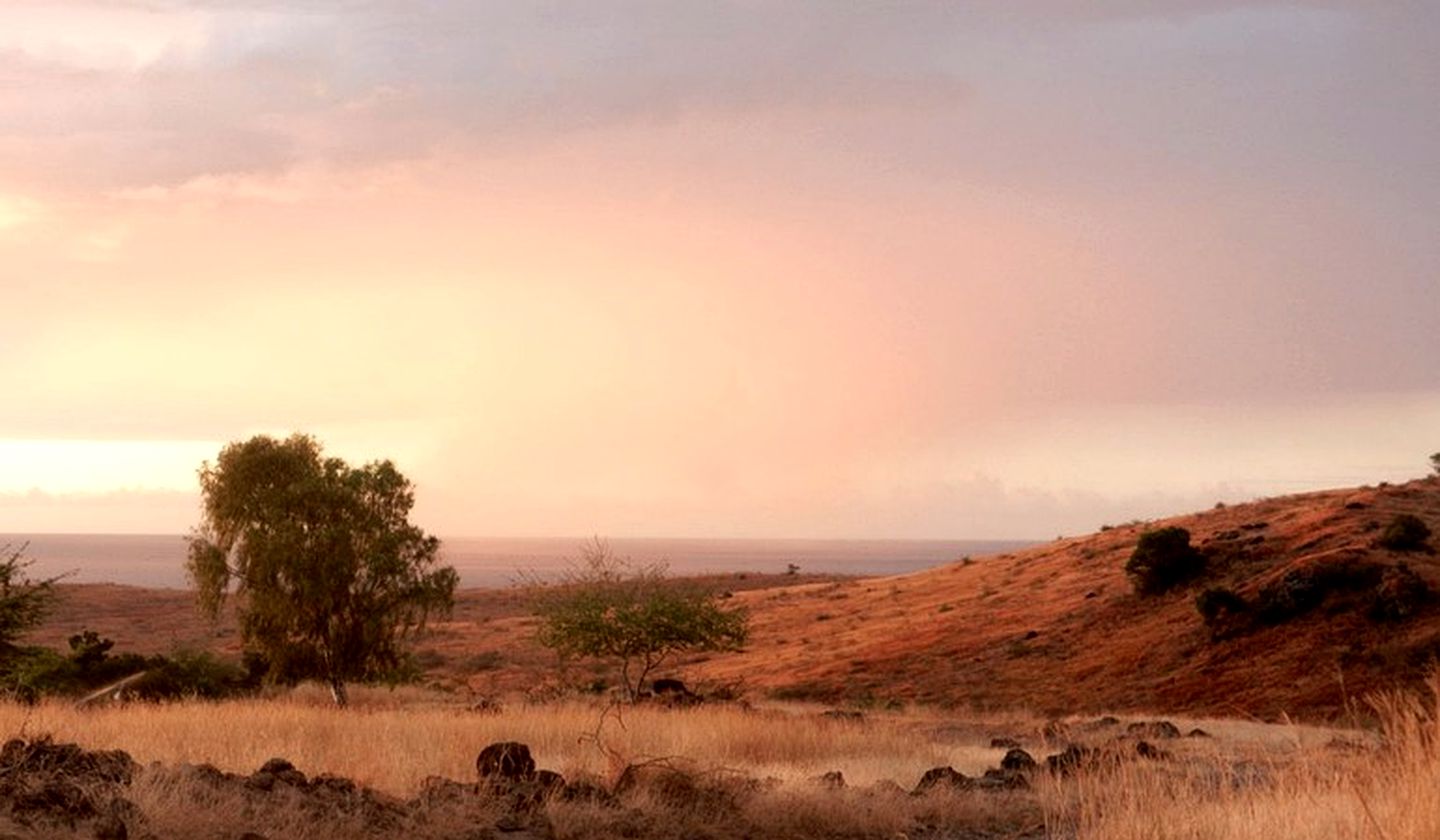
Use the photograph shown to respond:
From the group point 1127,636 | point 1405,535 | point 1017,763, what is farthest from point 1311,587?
point 1017,763

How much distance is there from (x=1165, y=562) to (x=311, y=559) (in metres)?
33.3

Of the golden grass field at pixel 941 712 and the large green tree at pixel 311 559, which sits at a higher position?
the large green tree at pixel 311 559

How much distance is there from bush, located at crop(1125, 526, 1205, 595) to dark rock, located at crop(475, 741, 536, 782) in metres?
44.1

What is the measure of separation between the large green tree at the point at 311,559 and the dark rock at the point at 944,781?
23.6 metres

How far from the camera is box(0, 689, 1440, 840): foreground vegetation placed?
11867 mm

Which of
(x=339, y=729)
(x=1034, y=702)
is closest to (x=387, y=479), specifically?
(x=339, y=729)

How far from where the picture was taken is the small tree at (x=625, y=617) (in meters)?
37.4

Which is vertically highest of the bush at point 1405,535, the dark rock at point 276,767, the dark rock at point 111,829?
the bush at point 1405,535

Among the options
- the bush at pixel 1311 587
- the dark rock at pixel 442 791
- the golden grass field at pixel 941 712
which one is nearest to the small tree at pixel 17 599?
the golden grass field at pixel 941 712

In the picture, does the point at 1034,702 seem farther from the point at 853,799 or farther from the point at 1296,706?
the point at 853,799

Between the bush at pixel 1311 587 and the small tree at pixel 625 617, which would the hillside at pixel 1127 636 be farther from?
the small tree at pixel 625 617

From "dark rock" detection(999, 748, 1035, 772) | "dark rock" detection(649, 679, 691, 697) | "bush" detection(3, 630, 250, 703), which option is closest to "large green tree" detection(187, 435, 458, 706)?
"bush" detection(3, 630, 250, 703)

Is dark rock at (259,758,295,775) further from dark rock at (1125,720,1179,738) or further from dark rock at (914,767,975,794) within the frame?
dark rock at (1125,720,1179,738)

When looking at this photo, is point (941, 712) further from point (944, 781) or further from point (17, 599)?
point (944, 781)
